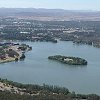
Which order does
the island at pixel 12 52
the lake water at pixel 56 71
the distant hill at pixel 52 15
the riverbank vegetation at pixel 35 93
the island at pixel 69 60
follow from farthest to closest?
1. the distant hill at pixel 52 15
2. the island at pixel 12 52
3. the island at pixel 69 60
4. the lake water at pixel 56 71
5. the riverbank vegetation at pixel 35 93

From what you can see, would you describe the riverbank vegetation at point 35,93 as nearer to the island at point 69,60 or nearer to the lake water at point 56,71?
the lake water at point 56,71

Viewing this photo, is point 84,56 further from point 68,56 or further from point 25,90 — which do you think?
point 25,90

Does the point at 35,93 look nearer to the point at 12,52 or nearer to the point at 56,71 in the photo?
the point at 56,71

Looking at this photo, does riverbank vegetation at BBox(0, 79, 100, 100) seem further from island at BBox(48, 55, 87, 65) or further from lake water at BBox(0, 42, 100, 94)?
island at BBox(48, 55, 87, 65)

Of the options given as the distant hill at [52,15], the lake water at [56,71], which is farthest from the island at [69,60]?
the distant hill at [52,15]

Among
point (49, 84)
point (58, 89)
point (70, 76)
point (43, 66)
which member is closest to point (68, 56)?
point (43, 66)

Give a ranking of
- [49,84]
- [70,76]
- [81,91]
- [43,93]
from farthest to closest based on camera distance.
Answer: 1. [70,76]
2. [49,84]
3. [81,91]
4. [43,93]
